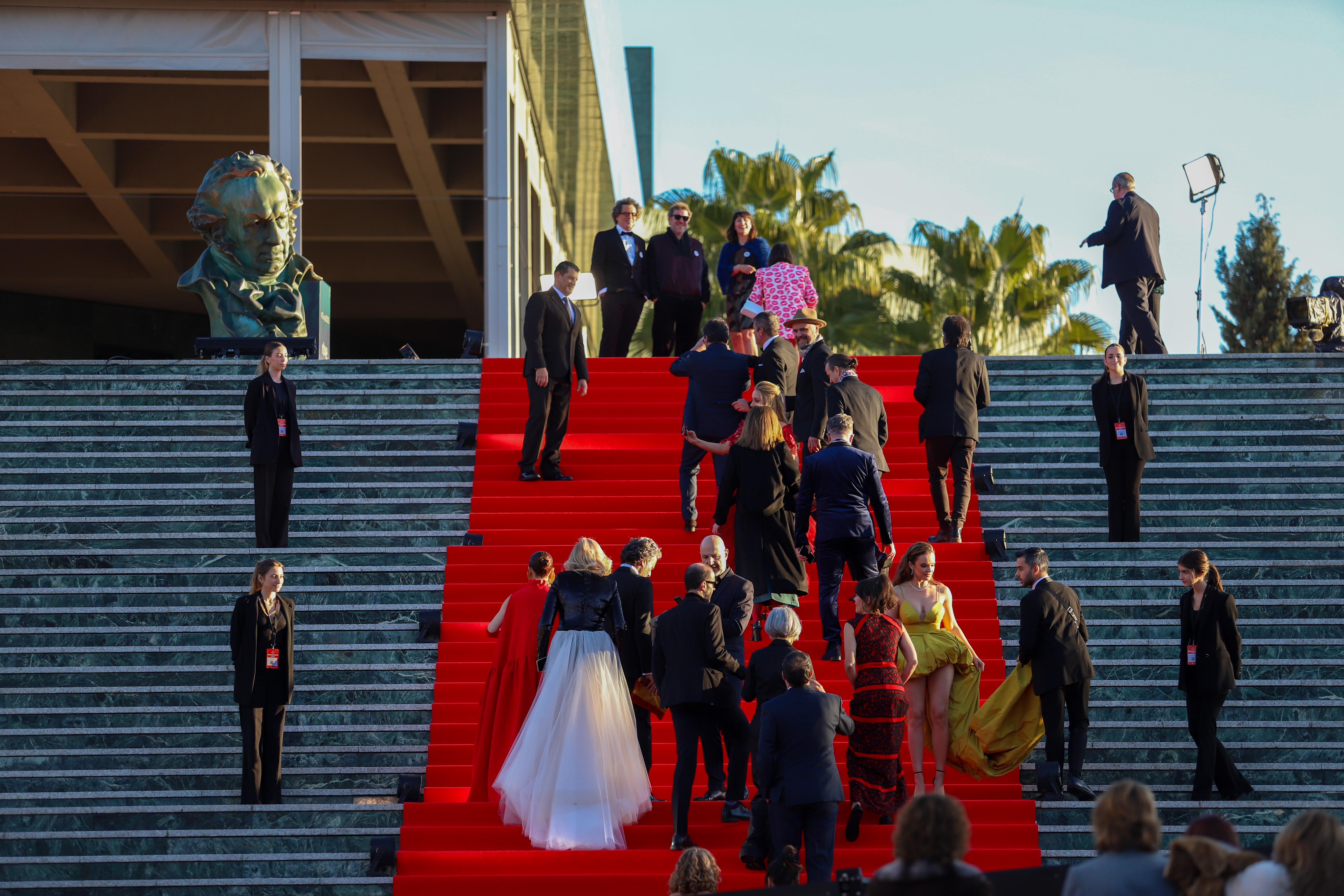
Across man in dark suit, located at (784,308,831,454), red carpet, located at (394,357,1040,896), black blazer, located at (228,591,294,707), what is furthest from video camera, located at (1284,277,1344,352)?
black blazer, located at (228,591,294,707)

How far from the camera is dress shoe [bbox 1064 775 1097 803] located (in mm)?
8430

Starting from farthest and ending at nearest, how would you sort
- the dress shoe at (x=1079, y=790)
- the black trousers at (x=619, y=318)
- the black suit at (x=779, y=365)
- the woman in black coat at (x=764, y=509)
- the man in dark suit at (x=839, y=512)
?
the black trousers at (x=619, y=318) → the black suit at (x=779, y=365) → the woman in black coat at (x=764, y=509) → the man in dark suit at (x=839, y=512) → the dress shoe at (x=1079, y=790)

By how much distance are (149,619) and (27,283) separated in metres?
20.6

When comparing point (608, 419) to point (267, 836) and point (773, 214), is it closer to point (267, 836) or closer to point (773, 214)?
point (267, 836)

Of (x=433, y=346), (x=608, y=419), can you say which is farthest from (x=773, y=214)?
(x=608, y=419)

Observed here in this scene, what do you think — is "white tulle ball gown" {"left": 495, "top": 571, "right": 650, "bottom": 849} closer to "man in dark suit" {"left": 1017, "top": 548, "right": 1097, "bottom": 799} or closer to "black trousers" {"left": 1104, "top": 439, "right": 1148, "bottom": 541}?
"man in dark suit" {"left": 1017, "top": 548, "right": 1097, "bottom": 799}

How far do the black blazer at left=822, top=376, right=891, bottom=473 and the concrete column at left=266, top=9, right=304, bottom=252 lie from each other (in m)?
10.5

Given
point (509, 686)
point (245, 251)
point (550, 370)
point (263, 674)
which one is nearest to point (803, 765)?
point (509, 686)

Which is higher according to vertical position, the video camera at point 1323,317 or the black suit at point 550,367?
the video camera at point 1323,317

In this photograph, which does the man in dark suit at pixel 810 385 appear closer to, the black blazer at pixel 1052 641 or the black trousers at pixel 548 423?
the black trousers at pixel 548 423

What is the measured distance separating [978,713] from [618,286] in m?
7.38

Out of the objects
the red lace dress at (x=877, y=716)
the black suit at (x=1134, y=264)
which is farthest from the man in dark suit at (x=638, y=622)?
the black suit at (x=1134, y=264)

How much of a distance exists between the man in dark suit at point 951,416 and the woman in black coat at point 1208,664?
8.07ft

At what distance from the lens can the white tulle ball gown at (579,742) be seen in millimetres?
7953
